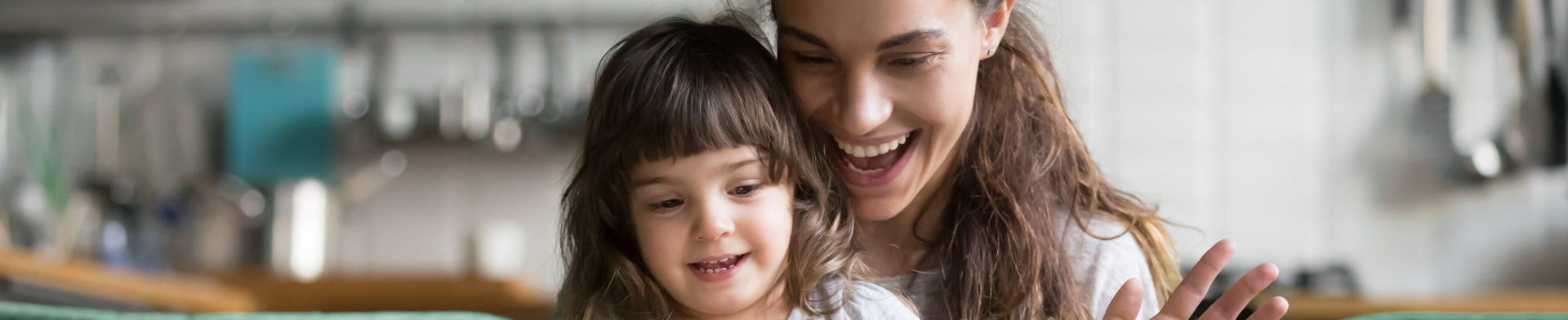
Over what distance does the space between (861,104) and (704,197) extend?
0.60 ft

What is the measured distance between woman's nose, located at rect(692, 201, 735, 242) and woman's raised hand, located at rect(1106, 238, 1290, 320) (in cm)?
36

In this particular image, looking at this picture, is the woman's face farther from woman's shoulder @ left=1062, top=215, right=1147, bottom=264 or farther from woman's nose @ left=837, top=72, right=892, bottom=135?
woman's shoulder @ left=1062, top=215, right=1147, bottom=264

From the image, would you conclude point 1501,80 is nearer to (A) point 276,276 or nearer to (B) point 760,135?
(B) point 760,135

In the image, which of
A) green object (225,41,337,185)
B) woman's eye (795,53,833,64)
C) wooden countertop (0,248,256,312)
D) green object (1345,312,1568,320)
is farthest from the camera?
green object (225,41,337,185)

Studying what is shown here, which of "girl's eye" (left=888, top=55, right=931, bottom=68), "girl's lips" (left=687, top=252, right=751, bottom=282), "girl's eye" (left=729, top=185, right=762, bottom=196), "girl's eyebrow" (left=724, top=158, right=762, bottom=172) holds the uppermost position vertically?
"girl's eye" (left=888, top=55, right=931, bottom=68)

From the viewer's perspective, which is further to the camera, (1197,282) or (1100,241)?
(1100,241)

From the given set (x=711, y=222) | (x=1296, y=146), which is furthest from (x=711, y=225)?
(x=1296, y=146)

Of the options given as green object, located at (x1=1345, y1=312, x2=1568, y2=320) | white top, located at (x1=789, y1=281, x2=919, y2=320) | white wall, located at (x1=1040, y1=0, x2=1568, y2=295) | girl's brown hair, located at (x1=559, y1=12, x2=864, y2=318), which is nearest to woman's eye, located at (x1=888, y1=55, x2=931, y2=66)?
girl's brown hair, located at (x1=559, y1=12, x2=864, y2=318)

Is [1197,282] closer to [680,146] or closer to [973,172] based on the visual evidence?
[973,172]

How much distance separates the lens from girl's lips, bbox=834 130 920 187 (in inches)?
45.7

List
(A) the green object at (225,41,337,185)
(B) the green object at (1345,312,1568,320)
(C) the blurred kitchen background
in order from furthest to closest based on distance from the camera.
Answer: (A) the green object at (225,41,337,185), (C) the blurred kitchen background, (B) the green object at (1345,312,1568,320)

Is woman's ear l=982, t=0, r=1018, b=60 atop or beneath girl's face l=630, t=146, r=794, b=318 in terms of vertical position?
atop

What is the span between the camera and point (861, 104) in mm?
1072

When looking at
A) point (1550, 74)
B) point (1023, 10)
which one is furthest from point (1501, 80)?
point (1023, 10)
